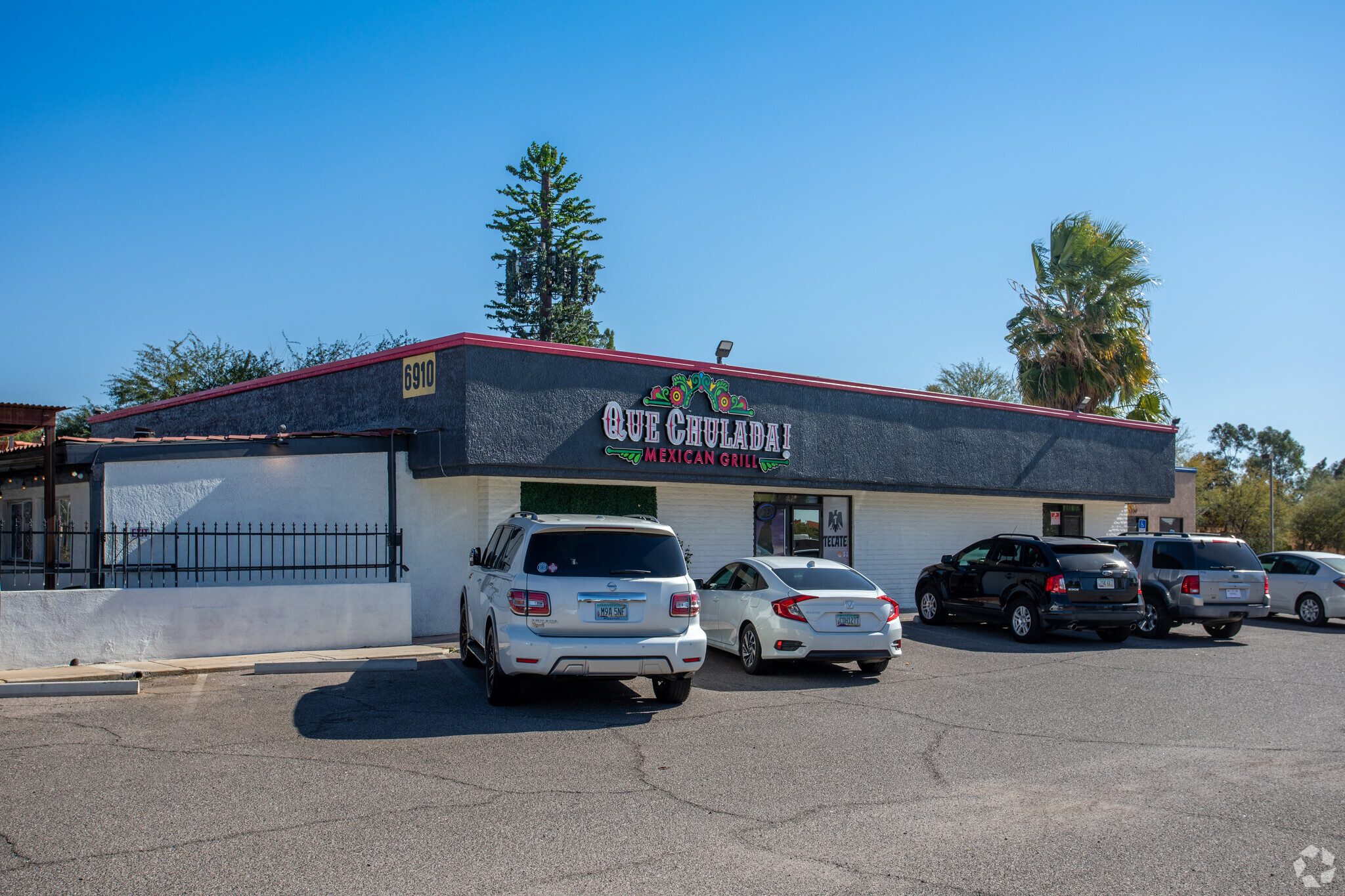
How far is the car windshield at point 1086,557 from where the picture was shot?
15.8 meters

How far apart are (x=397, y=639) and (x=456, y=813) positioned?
817 cm

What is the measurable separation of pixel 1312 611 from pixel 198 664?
815 inches

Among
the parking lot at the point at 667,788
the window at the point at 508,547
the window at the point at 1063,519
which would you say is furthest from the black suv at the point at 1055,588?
the window at the point at 1063,519

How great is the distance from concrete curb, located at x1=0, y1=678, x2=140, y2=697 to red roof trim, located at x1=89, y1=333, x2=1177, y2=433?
6454mm

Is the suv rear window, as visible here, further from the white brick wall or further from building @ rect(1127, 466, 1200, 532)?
building @ rect(1127, 466, 1200, 532)

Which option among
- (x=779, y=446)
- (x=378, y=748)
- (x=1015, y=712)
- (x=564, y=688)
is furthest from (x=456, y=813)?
(x=779, y=446)

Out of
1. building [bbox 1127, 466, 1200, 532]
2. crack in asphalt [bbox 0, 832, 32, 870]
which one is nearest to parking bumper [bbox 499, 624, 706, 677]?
crack in asphalt [bbox 0, 832, 32, 870]

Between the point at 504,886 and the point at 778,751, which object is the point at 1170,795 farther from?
the point at 504,886

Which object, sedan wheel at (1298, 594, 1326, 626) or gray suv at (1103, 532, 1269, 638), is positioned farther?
sedan wheel at (1298, 594, 1326, 626)

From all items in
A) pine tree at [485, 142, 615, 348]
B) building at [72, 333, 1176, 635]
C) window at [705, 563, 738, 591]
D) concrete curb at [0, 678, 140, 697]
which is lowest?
concrete curb at [0, 678, 140, 697]

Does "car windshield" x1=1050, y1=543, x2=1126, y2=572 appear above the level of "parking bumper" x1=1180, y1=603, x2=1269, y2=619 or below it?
above

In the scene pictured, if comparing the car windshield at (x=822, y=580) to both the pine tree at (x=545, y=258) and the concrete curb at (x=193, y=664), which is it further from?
the pine tree at (x=545, y=258)

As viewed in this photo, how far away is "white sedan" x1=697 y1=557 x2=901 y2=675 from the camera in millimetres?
12117

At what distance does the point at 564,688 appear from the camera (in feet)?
36.9
